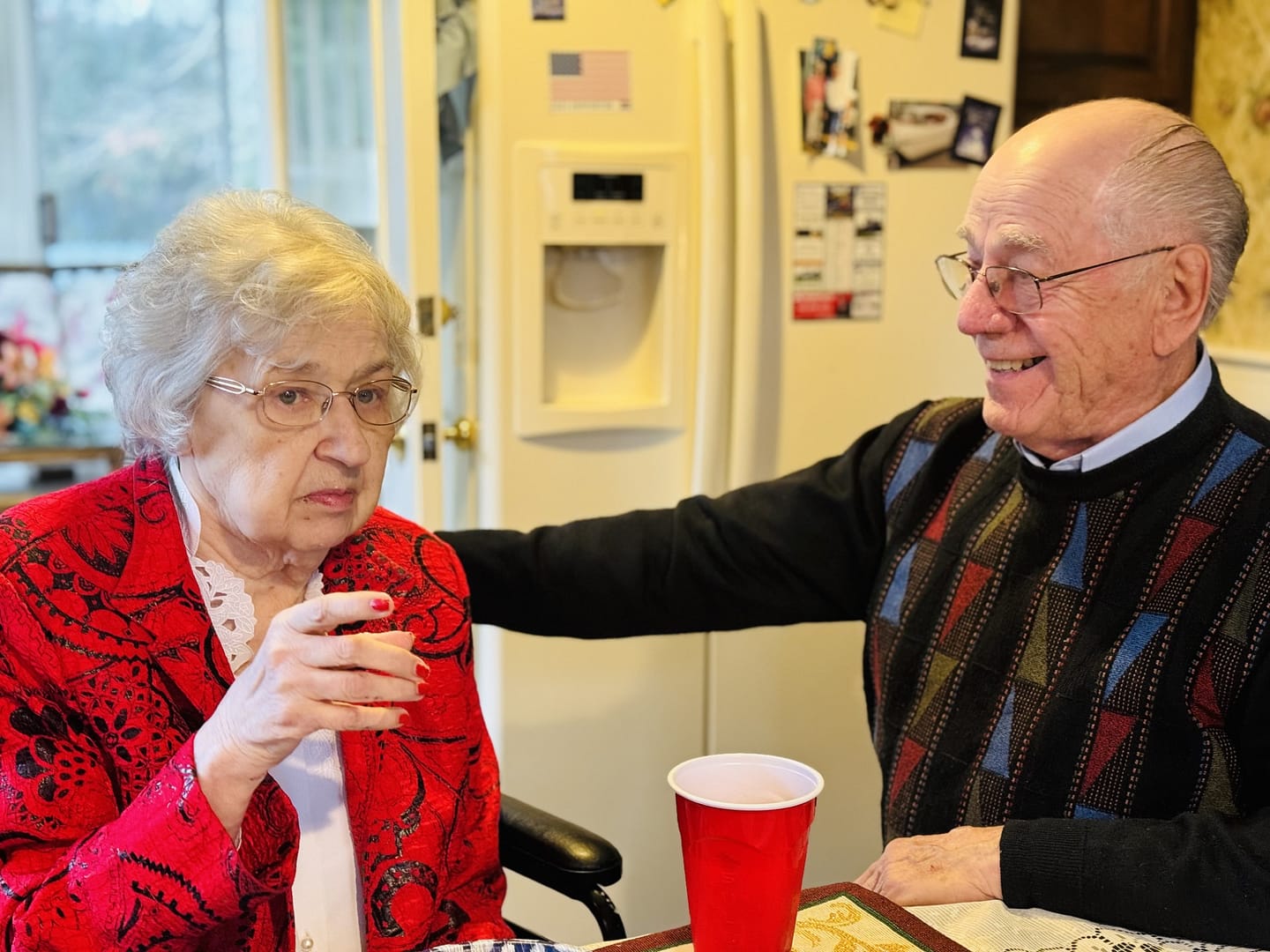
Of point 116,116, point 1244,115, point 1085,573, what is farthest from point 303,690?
point 116,116

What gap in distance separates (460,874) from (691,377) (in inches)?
50.2

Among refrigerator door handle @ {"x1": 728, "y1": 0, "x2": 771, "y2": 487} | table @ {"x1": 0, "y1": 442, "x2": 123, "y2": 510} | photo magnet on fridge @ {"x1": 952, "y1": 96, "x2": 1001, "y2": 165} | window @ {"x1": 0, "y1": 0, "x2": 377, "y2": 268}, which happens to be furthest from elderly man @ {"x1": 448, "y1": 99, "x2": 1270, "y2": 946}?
window @ {"x1": 0, "y1": 0, "x2": 377, "y2": 268}

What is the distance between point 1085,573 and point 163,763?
3.05 feet

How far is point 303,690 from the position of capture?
947mm

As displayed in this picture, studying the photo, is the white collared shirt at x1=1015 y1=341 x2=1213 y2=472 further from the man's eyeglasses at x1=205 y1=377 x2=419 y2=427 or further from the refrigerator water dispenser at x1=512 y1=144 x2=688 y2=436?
the refrigerator water dispenser at x1=512 y1=144 x2=688 y2=436

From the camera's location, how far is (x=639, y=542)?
5.62 ft

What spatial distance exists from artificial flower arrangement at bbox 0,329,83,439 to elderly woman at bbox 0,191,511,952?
2.68 metres

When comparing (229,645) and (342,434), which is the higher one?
(342,434)

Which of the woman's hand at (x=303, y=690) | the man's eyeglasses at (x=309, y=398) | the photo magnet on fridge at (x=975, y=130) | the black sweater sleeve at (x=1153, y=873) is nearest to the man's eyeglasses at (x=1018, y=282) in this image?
the black sweater sleeve at (x=1153, y=873)

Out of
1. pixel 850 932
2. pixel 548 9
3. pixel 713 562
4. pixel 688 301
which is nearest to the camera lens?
pixel 850 932

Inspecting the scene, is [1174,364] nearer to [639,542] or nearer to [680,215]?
[639,542]

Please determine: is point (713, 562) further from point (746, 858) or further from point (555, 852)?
point (746, 858)

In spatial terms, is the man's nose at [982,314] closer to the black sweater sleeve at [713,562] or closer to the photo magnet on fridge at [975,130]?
the black sweater sleeve at [713,562]

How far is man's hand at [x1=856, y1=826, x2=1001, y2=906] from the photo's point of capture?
1169 mm
